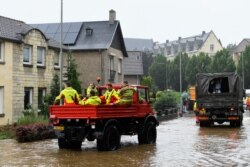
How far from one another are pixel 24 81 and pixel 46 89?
9.01 feet

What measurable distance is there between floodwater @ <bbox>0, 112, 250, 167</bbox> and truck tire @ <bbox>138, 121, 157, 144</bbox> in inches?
11.4

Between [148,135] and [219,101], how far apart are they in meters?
9.16

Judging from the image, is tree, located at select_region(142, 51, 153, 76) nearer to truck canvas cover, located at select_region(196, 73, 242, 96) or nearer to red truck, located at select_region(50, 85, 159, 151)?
truck canvas cover, located at select_region(196, 73, 242, 96)

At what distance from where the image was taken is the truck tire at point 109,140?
14.2 meters

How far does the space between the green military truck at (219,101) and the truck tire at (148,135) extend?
862 cm

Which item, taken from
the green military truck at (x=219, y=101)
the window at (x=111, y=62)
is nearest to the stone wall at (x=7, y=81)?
the green military truck at (x=219, y=101)

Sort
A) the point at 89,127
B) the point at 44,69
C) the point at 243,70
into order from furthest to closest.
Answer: the point at 243,70, the point at 44,69, the point at 89,127

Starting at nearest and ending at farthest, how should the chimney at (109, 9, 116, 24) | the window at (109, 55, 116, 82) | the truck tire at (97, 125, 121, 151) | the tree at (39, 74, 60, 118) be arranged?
the truck tire at (97, 125, 121, 151) → the tree at (39, 74, 60, 118) → the window at (109, 55, 116, 82) → the chimney at (109, 9, 116, 24)

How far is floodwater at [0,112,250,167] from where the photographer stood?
1178 cm

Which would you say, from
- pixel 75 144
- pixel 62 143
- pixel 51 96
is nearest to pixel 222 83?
pixel 51 96

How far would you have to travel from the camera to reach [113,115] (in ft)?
47.9

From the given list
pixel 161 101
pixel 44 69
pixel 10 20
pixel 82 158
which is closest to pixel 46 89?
pixel 44 69

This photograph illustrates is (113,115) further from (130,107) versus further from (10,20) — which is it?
(10,20)

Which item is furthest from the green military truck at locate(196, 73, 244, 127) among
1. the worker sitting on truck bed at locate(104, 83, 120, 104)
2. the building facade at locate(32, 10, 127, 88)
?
the building facade at locate(32, 10, 127, 88)
